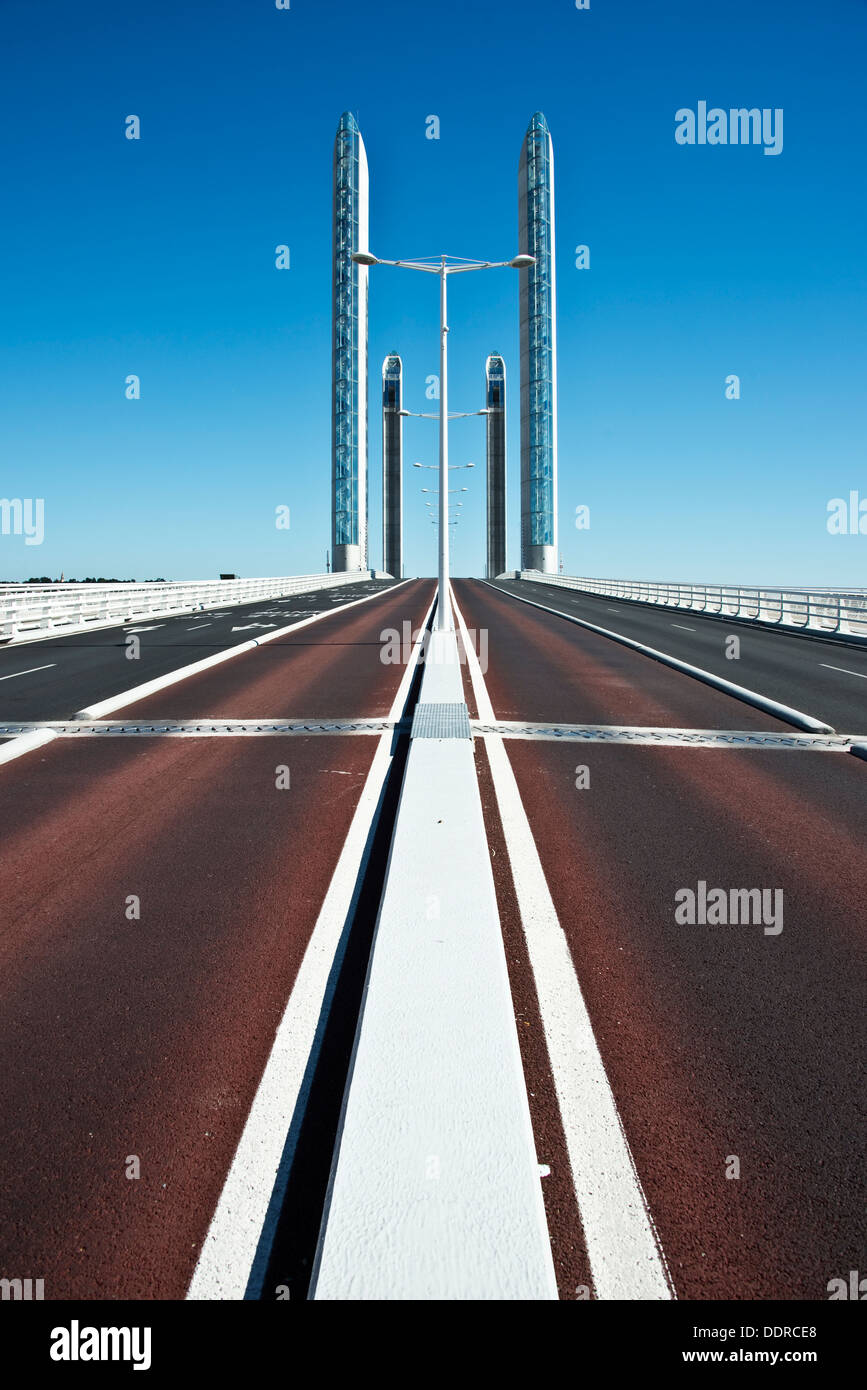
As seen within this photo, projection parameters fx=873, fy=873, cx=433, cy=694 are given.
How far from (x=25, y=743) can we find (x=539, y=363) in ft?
287

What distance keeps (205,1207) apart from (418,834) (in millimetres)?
3319

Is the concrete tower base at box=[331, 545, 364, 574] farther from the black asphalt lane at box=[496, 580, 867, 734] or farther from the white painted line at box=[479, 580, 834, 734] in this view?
the white painted line at box=[479, 580, 834, 734]

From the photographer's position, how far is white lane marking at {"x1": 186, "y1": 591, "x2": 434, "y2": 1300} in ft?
7.77

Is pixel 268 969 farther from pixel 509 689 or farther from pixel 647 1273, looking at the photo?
pixel 509 689

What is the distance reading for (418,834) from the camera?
229 inches

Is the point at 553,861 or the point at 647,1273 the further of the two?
the point at 553,861

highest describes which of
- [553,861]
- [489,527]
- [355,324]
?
[355,324]

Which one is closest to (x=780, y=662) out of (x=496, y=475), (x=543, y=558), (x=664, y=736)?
(x=664, y=736)

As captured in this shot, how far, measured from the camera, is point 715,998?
3908mm

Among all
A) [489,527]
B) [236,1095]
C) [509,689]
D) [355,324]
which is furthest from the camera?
[489,527]

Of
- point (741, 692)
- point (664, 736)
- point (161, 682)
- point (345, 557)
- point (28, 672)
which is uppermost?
point (345, 557)

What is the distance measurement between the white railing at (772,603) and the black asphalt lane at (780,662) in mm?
1064

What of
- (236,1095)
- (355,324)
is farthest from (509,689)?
(355,324)

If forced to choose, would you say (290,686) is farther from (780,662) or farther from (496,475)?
(496,475)
